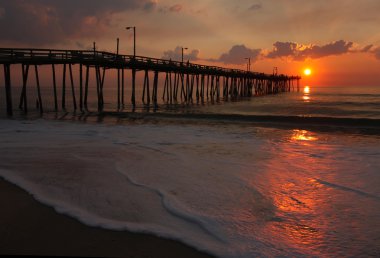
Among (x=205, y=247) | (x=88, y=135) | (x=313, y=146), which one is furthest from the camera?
(x=88, y=135)

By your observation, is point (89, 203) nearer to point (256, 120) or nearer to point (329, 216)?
point (329, 216)

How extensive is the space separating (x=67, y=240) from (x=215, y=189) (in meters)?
3.01

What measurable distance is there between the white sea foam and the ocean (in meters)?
0.02

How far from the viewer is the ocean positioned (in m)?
4.56

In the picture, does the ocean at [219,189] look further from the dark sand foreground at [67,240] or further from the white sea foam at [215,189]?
the dark sand foreground at [67,240]

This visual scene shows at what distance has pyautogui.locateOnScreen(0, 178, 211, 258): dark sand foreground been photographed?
403cm

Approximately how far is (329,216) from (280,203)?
80cm

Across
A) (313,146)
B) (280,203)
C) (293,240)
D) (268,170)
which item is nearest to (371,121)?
(313,146)

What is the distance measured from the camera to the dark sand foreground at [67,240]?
4.03 m

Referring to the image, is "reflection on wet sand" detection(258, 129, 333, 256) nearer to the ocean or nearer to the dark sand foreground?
the ocean

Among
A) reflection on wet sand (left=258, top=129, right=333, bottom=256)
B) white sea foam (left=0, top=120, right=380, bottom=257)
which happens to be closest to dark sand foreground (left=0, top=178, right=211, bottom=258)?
white sea foam (left=0, top=120, right=380, bottom=257)

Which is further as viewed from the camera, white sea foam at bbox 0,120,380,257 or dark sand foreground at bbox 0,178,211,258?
white sea foam at bbox 0,120,380,257

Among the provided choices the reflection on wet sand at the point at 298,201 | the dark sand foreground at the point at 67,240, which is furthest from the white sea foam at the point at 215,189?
the dark sand foreground at the point at 67,240

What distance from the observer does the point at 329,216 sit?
5324 mm
